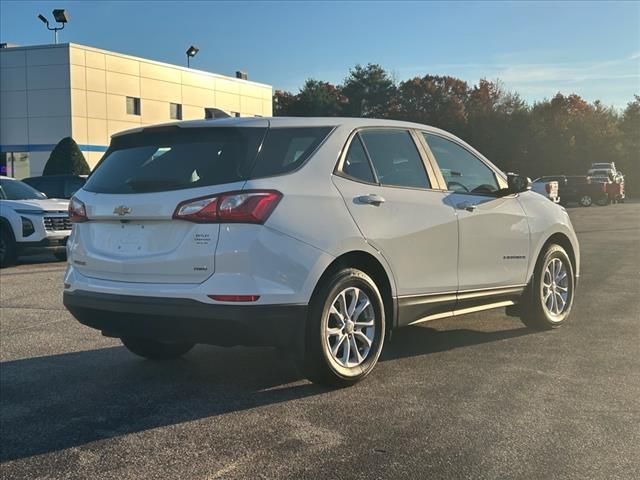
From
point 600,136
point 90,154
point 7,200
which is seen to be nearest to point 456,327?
point 7,200

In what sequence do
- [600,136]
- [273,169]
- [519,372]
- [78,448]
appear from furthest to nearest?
1. [600,136]
2. [519,372]
3. [273,169]
4. [78,448]

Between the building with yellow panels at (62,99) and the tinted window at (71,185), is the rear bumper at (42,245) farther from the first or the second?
the building with yellow panels at (62,99)

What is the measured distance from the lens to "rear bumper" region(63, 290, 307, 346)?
13.6 ft

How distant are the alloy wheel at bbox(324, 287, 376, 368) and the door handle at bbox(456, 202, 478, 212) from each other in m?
1.28

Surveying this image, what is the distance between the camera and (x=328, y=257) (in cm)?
444

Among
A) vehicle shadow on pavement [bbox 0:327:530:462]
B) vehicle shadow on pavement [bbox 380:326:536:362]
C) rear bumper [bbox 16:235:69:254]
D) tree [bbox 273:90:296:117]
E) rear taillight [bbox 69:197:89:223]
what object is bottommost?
vehicle shadow on pavement [bbox 0:327:530:462]

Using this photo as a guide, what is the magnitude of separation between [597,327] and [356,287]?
3.21 metres

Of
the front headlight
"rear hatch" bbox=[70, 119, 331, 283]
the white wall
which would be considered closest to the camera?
"rear hatch" bbox=[70, 119, 331, 283]

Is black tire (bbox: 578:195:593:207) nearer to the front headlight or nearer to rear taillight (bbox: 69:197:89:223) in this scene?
the front headlight

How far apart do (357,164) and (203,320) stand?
1.59 metres

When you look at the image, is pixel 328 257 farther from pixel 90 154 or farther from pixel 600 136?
pixel 600 136

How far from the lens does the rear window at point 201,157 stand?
432 centimetres

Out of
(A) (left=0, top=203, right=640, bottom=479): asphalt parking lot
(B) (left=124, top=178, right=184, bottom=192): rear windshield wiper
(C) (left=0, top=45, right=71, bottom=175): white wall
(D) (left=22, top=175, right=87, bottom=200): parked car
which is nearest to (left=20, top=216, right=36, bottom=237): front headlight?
(D) (left=22, top=175, right=87, bottom=200): parked car

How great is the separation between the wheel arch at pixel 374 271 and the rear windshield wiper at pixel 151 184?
1.12 meters
